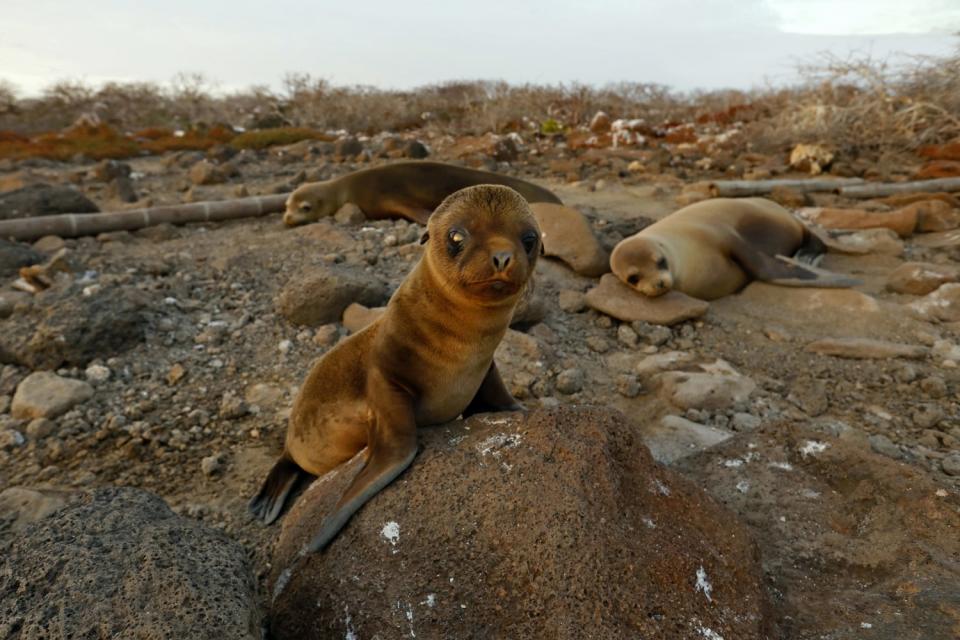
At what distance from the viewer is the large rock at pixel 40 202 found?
727 cm

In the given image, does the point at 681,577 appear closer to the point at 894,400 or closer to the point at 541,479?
the point at 541,479

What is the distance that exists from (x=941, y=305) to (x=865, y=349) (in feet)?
4.00

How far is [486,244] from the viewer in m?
2.22

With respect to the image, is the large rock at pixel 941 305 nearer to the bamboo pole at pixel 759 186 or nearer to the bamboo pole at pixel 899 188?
the bamboo pole at pixel 759 186

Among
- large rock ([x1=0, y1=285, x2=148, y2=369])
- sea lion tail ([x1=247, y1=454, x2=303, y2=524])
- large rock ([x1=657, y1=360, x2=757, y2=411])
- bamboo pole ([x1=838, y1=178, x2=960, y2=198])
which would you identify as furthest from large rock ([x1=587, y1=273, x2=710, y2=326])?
bamboo pole ([x1=838, y1=178, x2=960, y2=198])

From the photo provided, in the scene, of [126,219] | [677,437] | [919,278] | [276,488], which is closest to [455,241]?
[276,488]

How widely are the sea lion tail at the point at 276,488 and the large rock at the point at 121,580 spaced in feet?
4.18

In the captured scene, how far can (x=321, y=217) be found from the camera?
25.2 ft

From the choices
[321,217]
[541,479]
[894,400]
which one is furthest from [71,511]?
[321,217]

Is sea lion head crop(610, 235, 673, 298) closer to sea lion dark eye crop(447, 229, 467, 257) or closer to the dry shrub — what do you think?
sea lion dark eye crop(447, 229, 467, 257)

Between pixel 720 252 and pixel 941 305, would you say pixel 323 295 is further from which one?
pixel 941 305

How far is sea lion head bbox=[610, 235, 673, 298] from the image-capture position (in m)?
5.39

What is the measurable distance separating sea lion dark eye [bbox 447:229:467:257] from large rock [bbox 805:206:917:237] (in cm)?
690

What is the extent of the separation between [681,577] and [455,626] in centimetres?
65
